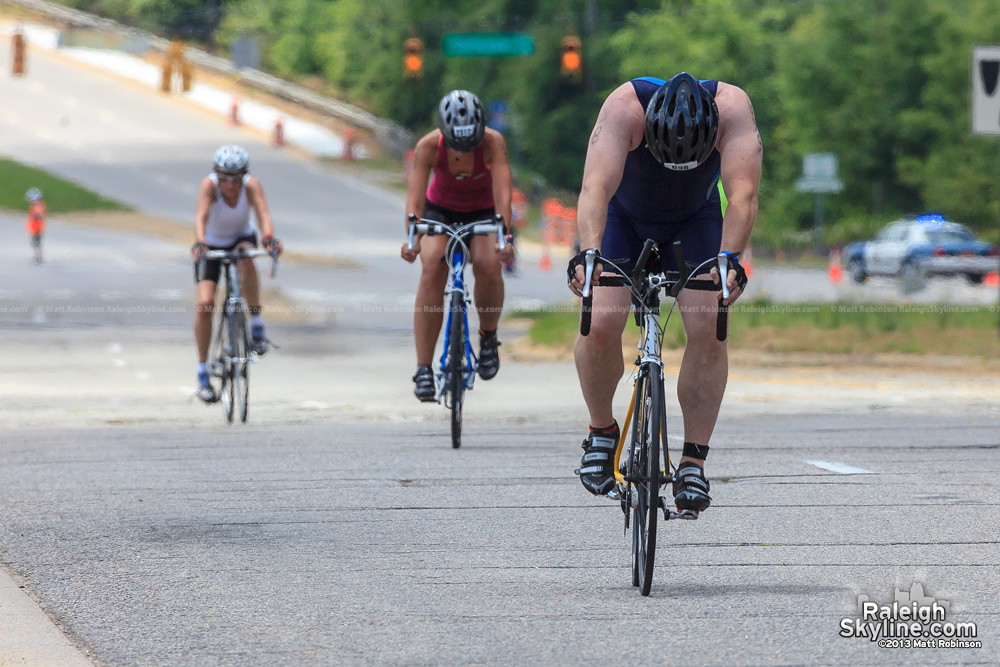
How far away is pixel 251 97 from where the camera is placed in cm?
8150

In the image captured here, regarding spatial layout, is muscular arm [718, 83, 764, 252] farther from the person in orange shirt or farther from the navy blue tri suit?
the person in orange shirt

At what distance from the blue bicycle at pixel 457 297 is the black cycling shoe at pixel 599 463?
365cm

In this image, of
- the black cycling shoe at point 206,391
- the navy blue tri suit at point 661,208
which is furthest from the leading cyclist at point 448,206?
the navy blue tri suit at point 661,208

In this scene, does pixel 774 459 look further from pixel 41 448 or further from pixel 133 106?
pixel 133 106

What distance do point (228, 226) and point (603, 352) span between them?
6.30m

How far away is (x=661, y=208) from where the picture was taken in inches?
247

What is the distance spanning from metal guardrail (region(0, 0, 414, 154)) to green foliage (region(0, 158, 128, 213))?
10433 mm

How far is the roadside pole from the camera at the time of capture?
55.0 ft

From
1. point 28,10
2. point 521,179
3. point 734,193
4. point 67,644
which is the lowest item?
point 67,644

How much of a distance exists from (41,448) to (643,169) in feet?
17.4

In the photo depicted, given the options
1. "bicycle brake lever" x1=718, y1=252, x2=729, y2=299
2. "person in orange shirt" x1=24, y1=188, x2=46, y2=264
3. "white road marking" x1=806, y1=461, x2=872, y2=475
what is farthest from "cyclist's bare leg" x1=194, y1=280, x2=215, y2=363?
"person in orange shirt" x1=24, y1=188, x2=46, y2=264

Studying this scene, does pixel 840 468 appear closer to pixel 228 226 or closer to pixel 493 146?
pixel 493 146

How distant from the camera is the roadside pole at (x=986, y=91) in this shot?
55.0ft

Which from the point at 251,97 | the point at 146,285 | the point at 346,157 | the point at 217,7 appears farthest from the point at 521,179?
the point at 217,7
